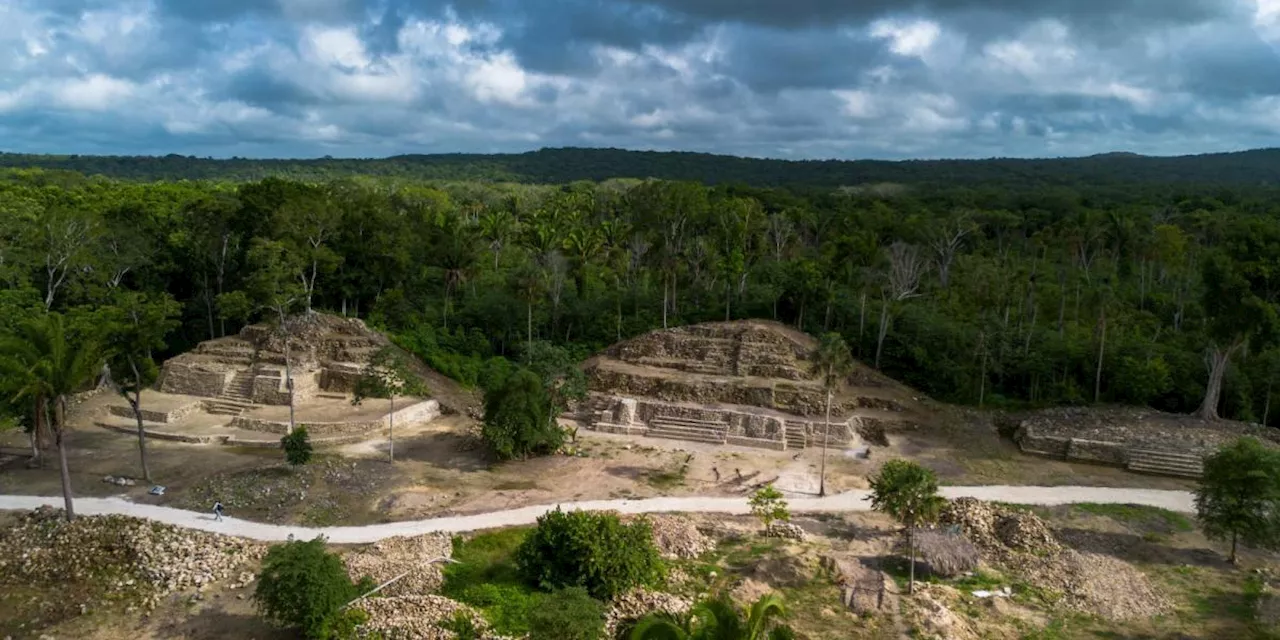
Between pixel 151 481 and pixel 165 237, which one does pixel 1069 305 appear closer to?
pixel 151 481

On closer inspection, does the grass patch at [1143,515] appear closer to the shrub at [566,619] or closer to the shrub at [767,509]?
the shrub at [767,509]

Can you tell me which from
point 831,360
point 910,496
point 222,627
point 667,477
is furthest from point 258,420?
point 910,496

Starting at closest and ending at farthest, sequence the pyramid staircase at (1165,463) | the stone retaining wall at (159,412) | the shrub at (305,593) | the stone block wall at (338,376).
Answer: the shrub at (305,593) → the pyramid staircase at (1165,463) → the stone retaining wall at (159,412) → the stone block wall at (338,376)

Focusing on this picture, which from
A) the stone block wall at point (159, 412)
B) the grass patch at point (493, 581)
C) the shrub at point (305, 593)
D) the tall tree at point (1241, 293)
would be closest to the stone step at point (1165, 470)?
the tall tree at point (1241, 293)

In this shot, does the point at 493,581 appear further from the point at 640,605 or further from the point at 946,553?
the point at 946,553

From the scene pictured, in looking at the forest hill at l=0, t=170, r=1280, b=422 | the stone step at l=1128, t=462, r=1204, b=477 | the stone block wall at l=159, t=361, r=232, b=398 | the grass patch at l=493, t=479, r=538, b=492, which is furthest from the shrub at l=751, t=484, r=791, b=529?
the stone block wall at l=159, t=361, r=232, b=398

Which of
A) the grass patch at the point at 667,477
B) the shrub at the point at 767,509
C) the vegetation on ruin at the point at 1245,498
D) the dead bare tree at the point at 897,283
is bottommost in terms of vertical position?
the grass patch at the point at 667,477
